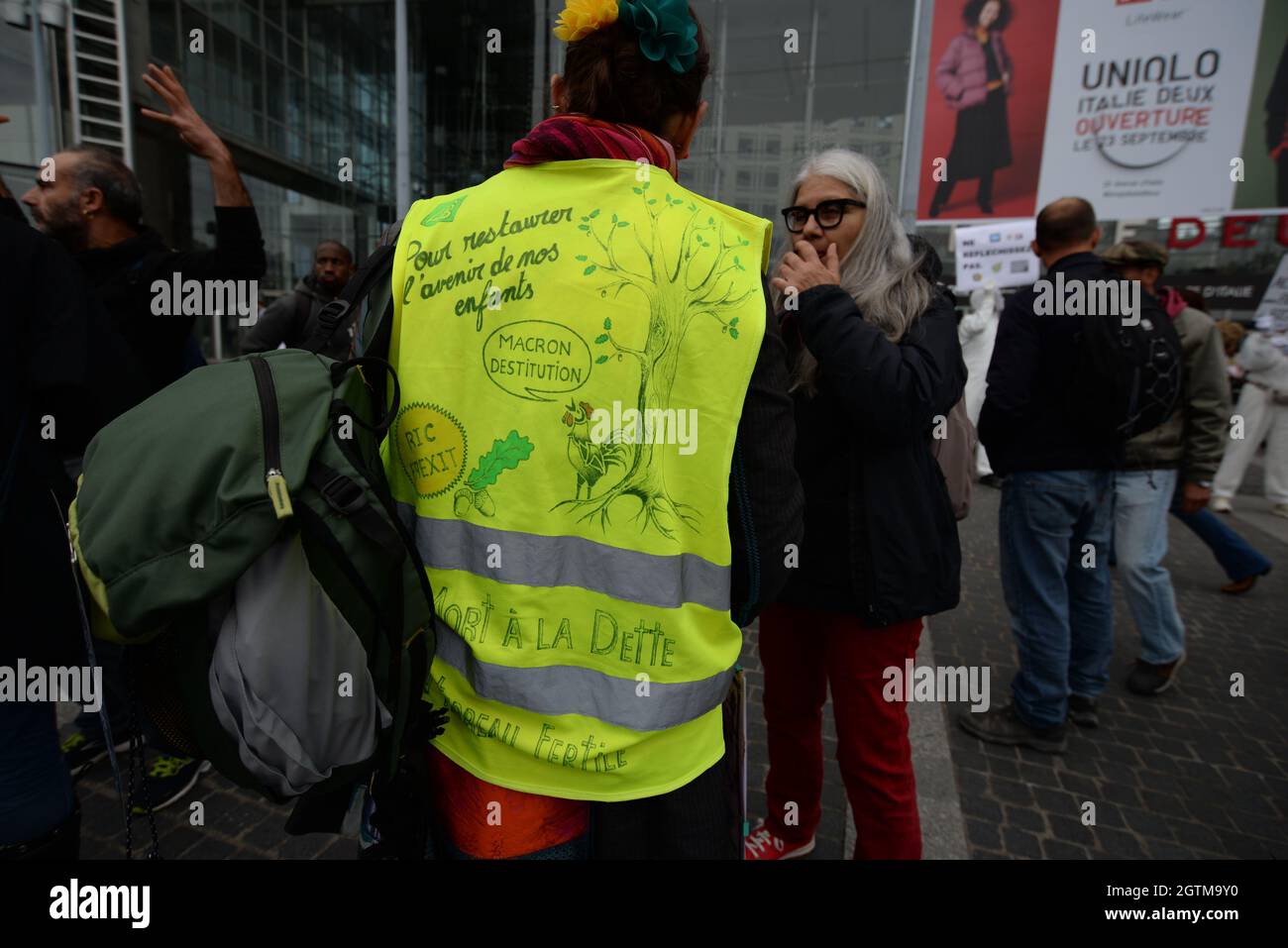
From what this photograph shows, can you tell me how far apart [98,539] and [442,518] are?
0.48 m

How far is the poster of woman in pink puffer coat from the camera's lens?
8.58m

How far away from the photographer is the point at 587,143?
1179mm

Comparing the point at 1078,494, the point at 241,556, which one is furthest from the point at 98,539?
the point at 1078,494

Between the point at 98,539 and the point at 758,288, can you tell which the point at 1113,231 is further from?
the point at 98,539

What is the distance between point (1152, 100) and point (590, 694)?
409 inches

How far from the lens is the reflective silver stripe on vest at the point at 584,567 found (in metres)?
1.19

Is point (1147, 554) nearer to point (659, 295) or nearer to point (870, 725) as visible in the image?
point (870, 725)

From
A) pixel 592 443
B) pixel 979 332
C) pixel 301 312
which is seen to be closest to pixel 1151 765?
pixel 592 443

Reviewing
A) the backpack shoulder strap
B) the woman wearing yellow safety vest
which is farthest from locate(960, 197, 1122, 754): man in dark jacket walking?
the backpack shoulder strap

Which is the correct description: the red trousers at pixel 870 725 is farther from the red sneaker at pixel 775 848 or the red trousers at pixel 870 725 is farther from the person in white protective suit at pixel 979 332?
the person in white protective suit at pixel 979 332

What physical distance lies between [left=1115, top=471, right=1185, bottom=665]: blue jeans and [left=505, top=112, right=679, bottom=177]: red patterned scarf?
11.2ft

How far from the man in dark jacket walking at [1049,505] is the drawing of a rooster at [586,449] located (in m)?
2.45

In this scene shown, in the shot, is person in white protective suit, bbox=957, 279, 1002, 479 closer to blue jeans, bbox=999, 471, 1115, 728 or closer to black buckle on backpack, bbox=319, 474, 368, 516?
blue jeans, bbox=999, 471, 1115, 728

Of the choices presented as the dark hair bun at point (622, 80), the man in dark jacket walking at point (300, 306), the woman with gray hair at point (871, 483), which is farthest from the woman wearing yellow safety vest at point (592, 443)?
the man in dark jacket walking at point (300, 306)
